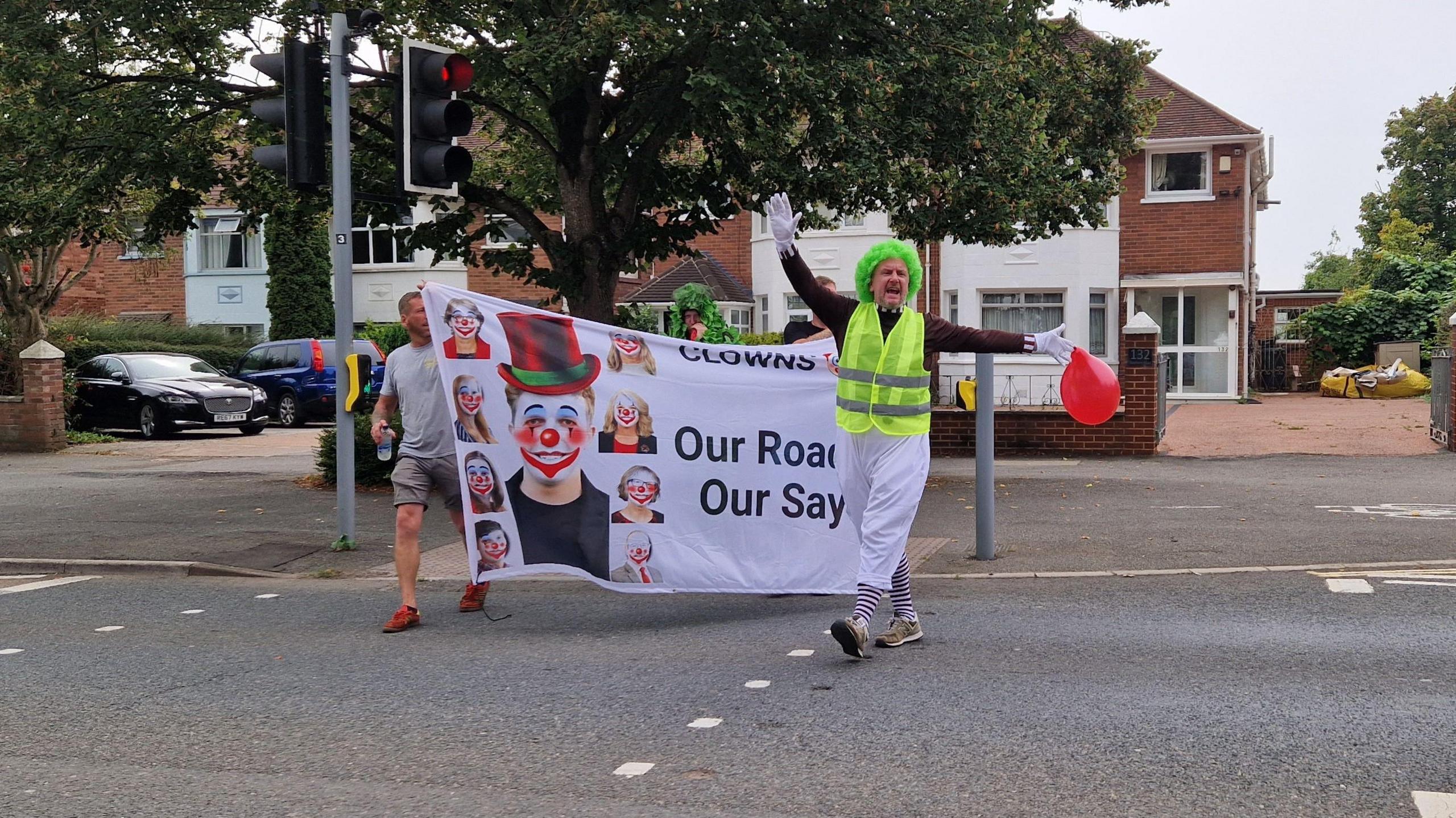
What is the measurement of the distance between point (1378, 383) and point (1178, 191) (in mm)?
5820

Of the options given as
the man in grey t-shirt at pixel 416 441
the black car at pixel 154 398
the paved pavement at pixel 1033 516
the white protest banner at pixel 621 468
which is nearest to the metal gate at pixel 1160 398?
the paved pavement at pixel 1033 516

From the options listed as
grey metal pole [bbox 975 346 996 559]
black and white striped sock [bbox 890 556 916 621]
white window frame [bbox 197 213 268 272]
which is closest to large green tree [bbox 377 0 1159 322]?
grey metal pole [bbox 975 346 996 559]

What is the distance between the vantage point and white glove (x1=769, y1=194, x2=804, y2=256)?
617 cm

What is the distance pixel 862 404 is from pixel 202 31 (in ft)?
30.8

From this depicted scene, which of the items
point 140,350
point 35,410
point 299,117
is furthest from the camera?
point 140,350

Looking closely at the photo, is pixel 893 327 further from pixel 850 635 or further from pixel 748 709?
pixel 748 709

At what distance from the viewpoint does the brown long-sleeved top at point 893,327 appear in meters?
6.16

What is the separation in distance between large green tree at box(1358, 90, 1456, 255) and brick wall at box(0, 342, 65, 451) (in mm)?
51127

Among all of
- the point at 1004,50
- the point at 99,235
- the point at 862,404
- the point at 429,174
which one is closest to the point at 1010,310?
the point at 1004,50

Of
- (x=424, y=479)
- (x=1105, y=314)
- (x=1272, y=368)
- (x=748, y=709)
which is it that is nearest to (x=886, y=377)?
(x=748, y=709)

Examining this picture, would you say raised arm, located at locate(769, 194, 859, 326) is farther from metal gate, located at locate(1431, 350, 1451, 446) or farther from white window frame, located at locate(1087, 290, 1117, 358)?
white window frame, located at locate(1087, 290, 1117, 358)

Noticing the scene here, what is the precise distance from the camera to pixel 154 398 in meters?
22.7

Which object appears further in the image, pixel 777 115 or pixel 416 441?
pixel 777 115

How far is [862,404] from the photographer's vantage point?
20.0ft
